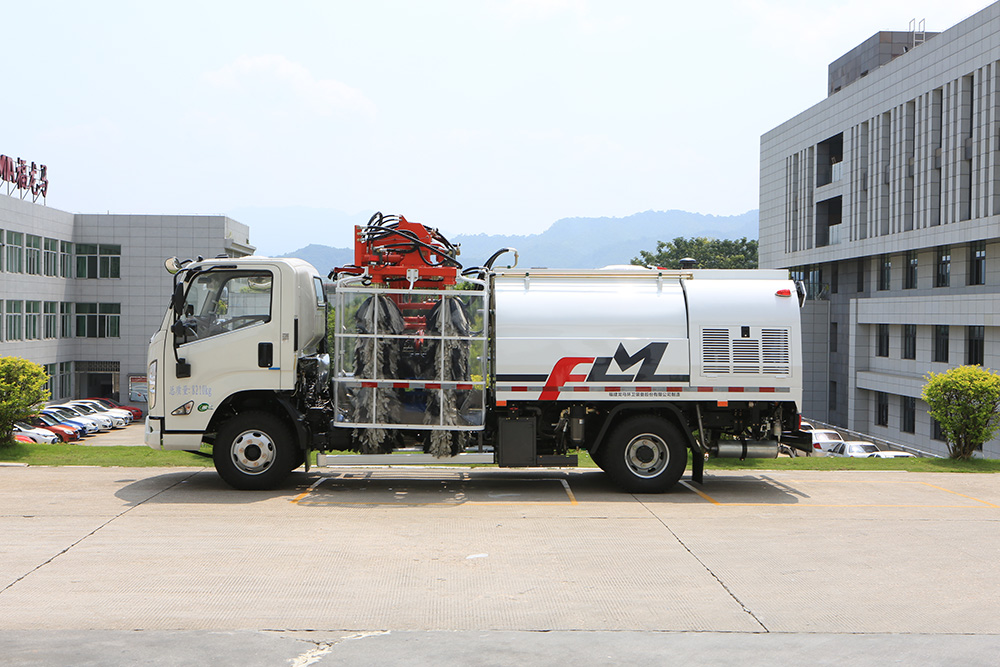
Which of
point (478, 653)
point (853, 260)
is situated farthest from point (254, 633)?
point (853, 260)

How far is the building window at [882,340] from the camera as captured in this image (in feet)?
151

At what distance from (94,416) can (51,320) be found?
1287 centimetres

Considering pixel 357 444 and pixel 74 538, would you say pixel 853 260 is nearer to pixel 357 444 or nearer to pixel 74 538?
pixel 357 444

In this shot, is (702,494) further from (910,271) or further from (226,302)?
(910,271)

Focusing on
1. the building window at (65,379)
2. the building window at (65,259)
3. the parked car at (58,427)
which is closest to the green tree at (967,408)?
the parked car at (58,427)

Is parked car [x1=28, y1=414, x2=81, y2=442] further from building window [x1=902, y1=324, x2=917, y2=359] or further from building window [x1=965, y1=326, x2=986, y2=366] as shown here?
building window [x1=902, y1=324, x2=917, y2=359]

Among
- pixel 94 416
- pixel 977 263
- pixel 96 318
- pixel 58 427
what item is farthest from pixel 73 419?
pixel 977 263

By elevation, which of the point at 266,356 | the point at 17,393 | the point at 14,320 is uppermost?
the point at 14,320

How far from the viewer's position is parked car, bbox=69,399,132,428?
154 ft

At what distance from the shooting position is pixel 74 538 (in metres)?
9.18

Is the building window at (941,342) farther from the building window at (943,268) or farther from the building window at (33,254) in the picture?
the building window at (33,254)

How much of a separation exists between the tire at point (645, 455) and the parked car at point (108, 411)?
40674mm

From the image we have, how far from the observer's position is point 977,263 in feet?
127

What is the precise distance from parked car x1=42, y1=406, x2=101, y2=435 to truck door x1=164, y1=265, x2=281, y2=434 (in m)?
33.0
